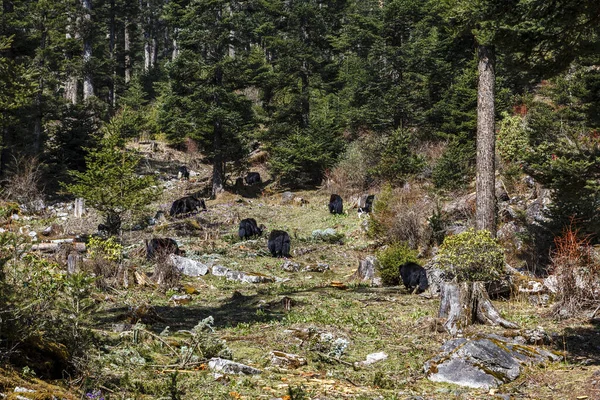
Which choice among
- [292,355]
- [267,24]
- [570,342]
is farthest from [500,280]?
[267,24]

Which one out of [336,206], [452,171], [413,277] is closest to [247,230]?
[336,206]

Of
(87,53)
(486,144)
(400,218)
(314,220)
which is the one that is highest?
(87,53)

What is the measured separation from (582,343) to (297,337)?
4121 mm

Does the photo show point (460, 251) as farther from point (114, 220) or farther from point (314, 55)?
point (314, 55)

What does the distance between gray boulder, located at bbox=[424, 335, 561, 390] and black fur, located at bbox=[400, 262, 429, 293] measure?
15.5 ft

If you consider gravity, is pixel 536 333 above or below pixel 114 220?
below

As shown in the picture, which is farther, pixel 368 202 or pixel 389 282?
pixel 368 202

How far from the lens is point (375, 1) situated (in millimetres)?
43125

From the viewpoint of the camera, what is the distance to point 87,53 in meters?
29.4

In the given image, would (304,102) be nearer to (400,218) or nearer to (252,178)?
(252,178)

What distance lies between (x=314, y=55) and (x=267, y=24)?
8196mm

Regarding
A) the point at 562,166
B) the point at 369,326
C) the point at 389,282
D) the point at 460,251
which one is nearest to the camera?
the point at 562,166

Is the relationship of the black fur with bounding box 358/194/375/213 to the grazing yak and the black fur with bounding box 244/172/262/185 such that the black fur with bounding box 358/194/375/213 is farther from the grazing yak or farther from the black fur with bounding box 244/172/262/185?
the black fur with bounding box 244/172/262/185

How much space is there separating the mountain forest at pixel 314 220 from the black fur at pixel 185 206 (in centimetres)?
29
